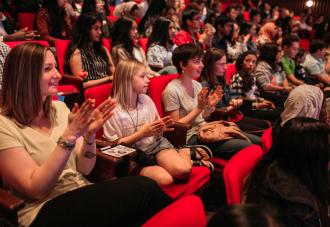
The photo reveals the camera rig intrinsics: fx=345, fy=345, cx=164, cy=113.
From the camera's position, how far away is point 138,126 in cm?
194

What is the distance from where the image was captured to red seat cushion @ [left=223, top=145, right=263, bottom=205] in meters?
1.16

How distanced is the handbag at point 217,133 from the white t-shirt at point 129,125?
29 centimetres

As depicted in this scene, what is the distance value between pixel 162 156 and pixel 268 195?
824mm

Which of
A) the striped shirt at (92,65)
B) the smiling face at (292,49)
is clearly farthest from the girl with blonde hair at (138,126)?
the smiling face at (292,49)

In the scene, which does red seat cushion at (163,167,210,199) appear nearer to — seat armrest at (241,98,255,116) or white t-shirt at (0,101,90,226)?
white t-shirt at (0,101,90,226)

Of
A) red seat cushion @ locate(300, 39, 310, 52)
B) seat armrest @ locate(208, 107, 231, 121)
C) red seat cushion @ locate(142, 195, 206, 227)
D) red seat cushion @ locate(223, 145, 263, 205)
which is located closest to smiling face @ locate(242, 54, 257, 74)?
seat armrest @ locate(208, 107, 231, 121)

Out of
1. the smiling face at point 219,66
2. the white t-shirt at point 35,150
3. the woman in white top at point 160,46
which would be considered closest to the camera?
the white t-shirt at point 35,150

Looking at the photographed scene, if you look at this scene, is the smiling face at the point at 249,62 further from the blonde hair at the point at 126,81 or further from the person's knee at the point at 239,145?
the blonde hair at the point at 126,81

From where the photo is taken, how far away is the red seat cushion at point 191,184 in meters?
1.63

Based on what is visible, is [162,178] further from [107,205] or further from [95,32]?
[95,32]

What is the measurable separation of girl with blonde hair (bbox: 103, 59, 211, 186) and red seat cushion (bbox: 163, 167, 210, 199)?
0.24 feet

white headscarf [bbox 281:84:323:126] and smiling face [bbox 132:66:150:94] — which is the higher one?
smiling face [bbox 132:66:150:94]

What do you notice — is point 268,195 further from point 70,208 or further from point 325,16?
point 325,16

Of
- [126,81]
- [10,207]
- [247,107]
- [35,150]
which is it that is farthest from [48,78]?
[247,107]
